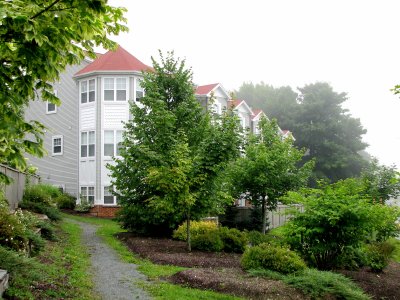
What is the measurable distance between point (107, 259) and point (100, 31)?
338 inches

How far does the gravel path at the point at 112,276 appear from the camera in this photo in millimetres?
7914

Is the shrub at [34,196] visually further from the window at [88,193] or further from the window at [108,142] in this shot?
the window at [88,193]

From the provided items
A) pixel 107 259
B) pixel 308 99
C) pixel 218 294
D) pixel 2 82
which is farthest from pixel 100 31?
pixel 308 99

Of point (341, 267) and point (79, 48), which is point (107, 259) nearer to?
point (341, 267)

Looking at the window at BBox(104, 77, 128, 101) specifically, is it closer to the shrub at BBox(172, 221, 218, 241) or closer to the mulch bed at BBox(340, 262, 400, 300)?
the shrub at BBox(172, 221, 218, 241)

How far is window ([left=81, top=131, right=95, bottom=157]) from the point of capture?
27922 mm

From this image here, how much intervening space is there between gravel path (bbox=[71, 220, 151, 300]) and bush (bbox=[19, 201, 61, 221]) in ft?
12.6

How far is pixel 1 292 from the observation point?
5.83m

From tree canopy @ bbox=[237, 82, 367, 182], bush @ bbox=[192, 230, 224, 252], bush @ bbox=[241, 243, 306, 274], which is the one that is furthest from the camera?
tree canopy @ bbox=[237, 82, 367, 182]

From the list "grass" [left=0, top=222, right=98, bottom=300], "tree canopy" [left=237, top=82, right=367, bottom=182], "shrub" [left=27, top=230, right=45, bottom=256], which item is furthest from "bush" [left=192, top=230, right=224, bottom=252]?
"tree canopy" [left=237, top=82, right=367, bottom=182]

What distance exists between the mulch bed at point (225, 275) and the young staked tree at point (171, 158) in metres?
1.20

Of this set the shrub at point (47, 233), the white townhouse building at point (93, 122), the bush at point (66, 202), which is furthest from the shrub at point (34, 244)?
the bush at point (66, 202)

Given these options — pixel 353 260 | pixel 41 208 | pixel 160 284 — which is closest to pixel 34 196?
→ pixel 41 208

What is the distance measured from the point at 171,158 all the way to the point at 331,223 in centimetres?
584
